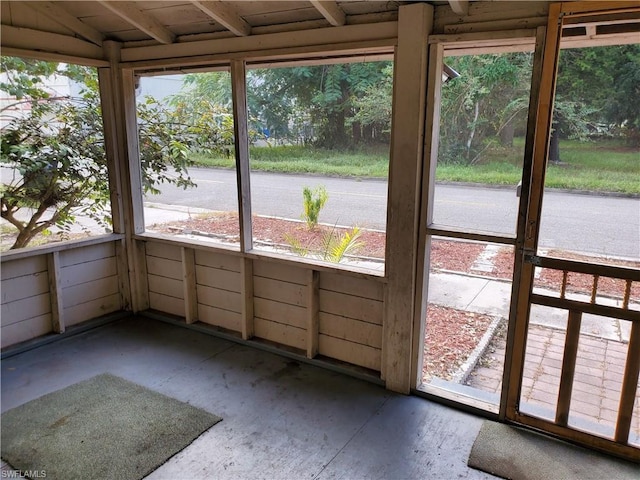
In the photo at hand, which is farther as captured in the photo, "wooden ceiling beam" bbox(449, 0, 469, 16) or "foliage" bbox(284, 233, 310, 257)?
"foliage" bbox(284, 233, 310, 257)

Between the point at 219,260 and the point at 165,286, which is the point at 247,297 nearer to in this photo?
the point at 219,260

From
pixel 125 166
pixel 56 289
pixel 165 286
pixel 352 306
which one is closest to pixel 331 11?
pixel 352 306

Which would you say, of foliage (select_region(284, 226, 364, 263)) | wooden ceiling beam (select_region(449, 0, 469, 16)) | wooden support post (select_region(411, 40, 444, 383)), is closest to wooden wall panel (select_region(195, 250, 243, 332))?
foliage (select_region(284, 226, 364, 263))

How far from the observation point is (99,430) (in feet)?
7.79

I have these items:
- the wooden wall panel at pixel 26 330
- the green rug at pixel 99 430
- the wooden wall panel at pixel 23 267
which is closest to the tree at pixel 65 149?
the wooden wall panel at pixel 23 267

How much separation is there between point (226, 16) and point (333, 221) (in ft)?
4.60

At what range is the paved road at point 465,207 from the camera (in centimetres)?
211

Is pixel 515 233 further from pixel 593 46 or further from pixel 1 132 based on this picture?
pixel 1 132

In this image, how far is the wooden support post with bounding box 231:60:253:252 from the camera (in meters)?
2.99

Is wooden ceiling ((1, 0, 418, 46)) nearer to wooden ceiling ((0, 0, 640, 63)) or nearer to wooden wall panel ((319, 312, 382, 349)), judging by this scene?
wooden ceiling ((0, 0, 640, 63))

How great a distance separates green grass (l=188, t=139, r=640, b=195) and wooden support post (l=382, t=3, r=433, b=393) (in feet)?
0.62

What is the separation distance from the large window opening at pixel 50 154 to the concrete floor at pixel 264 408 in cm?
90

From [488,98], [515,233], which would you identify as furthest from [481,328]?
[488,98]

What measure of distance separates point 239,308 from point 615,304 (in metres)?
2.41
